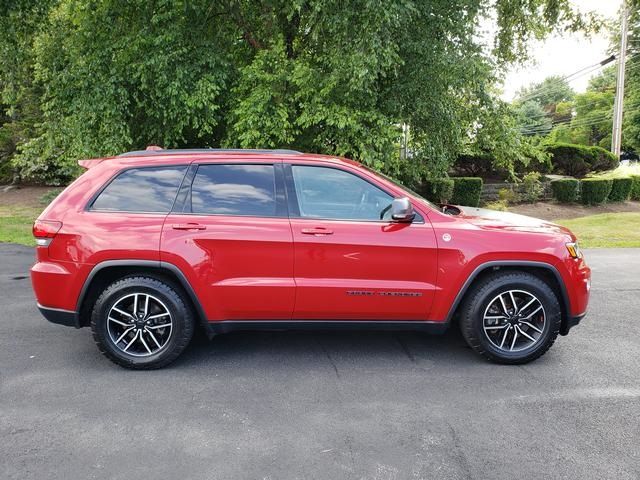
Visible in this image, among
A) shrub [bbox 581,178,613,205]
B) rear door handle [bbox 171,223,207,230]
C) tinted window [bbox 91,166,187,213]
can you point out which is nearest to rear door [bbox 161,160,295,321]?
rear door handle [bbox 171,223,207,230]

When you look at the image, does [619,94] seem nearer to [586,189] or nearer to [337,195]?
[586,189]

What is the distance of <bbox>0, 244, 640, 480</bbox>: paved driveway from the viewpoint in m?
2.86

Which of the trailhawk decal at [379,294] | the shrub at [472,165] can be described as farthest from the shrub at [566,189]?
the trailhawk decal at [379,294]

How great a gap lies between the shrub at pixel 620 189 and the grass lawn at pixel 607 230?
119 inches

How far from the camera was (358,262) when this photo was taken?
409 centimetres

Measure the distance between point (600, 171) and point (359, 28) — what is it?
1807cm

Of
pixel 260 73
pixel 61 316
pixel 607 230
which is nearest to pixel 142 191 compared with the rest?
pixel 61 316

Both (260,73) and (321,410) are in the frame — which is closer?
(321,410)

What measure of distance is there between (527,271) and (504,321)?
0.47 meters

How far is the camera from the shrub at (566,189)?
18.4 metres

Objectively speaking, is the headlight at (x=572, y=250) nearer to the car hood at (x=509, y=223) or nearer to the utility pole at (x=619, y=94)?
the car hood at (x=509, y=223)

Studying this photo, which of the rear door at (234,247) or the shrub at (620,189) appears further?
the shrub at (620,189)

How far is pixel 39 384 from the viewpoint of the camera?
3.88 meters

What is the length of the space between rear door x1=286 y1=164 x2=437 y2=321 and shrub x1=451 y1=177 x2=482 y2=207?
1338 cm
